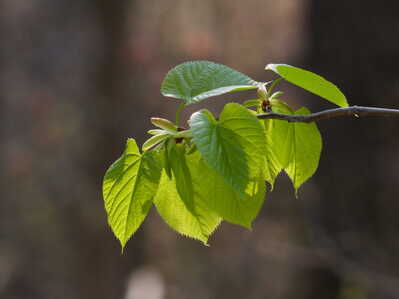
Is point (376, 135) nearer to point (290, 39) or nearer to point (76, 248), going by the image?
point (290, 39)

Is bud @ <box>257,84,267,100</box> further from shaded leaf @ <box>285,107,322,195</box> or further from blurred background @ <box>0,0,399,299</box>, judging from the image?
blurred background @ <box>0,0,399,299</box>

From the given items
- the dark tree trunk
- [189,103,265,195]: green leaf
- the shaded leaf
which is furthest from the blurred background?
[189,103,265,195]: green leaf

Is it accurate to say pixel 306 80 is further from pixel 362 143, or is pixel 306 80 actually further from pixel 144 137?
pixel 144 137

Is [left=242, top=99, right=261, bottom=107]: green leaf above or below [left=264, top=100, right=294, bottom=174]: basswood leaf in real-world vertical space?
above

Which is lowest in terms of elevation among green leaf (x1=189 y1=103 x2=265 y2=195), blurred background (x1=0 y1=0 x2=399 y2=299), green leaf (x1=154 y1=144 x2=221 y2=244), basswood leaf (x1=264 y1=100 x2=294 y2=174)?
blurred background (x1=0 y1=0 x2=399 y2=299)

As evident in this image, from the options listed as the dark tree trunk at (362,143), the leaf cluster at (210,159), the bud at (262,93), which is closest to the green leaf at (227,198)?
the leaf cluster at (210,159)

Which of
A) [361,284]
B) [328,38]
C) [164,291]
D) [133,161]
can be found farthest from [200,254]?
[133,161]

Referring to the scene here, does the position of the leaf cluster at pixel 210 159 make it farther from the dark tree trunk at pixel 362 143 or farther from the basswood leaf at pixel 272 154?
the dark tree trunk at pixel 362 143
